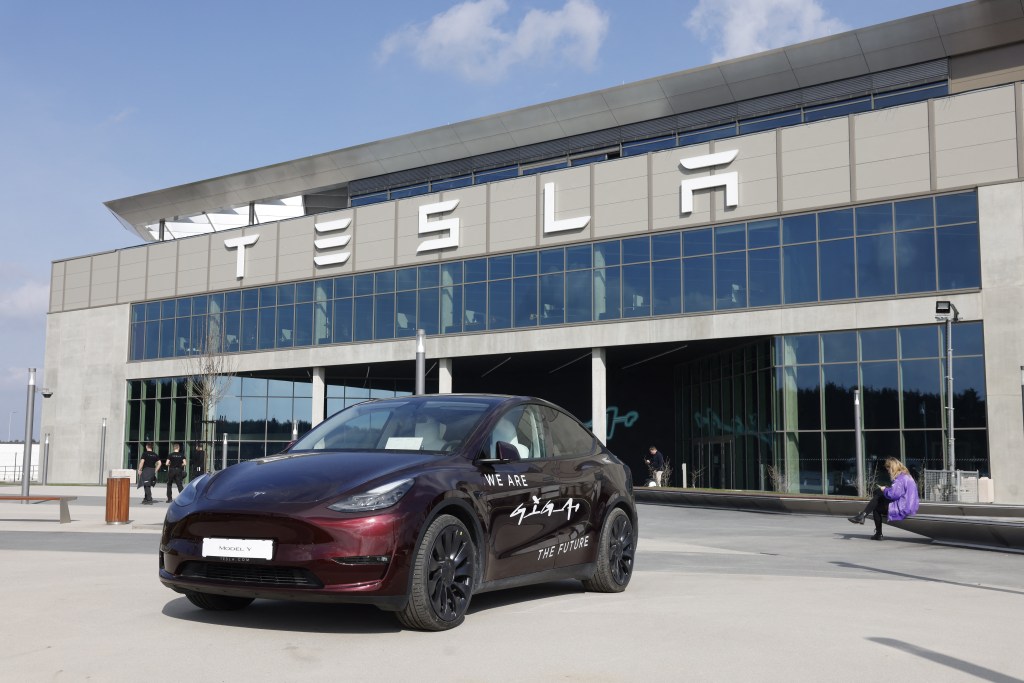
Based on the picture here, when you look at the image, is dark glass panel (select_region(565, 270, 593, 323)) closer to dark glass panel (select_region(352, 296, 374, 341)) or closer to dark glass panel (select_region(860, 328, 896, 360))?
dark glass panel (select_region(352, 296, 374, 341))

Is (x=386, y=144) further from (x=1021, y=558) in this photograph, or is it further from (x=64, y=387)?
(x=1021, y=558)

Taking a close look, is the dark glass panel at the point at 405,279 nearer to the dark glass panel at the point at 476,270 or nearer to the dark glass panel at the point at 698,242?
the dark glass panel at the point at 476,270

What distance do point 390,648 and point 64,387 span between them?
54.5 metres

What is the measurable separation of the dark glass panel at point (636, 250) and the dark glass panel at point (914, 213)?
8410 mm

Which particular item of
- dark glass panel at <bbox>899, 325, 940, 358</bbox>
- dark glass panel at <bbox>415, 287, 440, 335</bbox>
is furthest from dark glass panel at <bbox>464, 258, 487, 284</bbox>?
dark glass panel at <bbox>899, 325, 940, 358</bbox>

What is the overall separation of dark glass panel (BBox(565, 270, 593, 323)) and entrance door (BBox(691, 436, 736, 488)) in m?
6.87

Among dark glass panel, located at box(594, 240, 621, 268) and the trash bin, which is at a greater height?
dark glass panel, located at box(594, 240, 621, 268)

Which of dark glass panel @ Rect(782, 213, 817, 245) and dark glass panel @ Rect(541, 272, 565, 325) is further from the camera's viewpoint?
dark glass panel @ Rect(541, 272, 565, 325)

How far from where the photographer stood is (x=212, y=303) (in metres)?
50.7

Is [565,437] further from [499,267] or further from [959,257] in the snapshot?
[499,267]

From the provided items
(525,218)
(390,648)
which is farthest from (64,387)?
(390,648)

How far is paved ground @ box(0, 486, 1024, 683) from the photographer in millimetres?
5559

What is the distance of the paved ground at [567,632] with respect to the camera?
556cm

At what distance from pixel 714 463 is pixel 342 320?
16.3 meters
